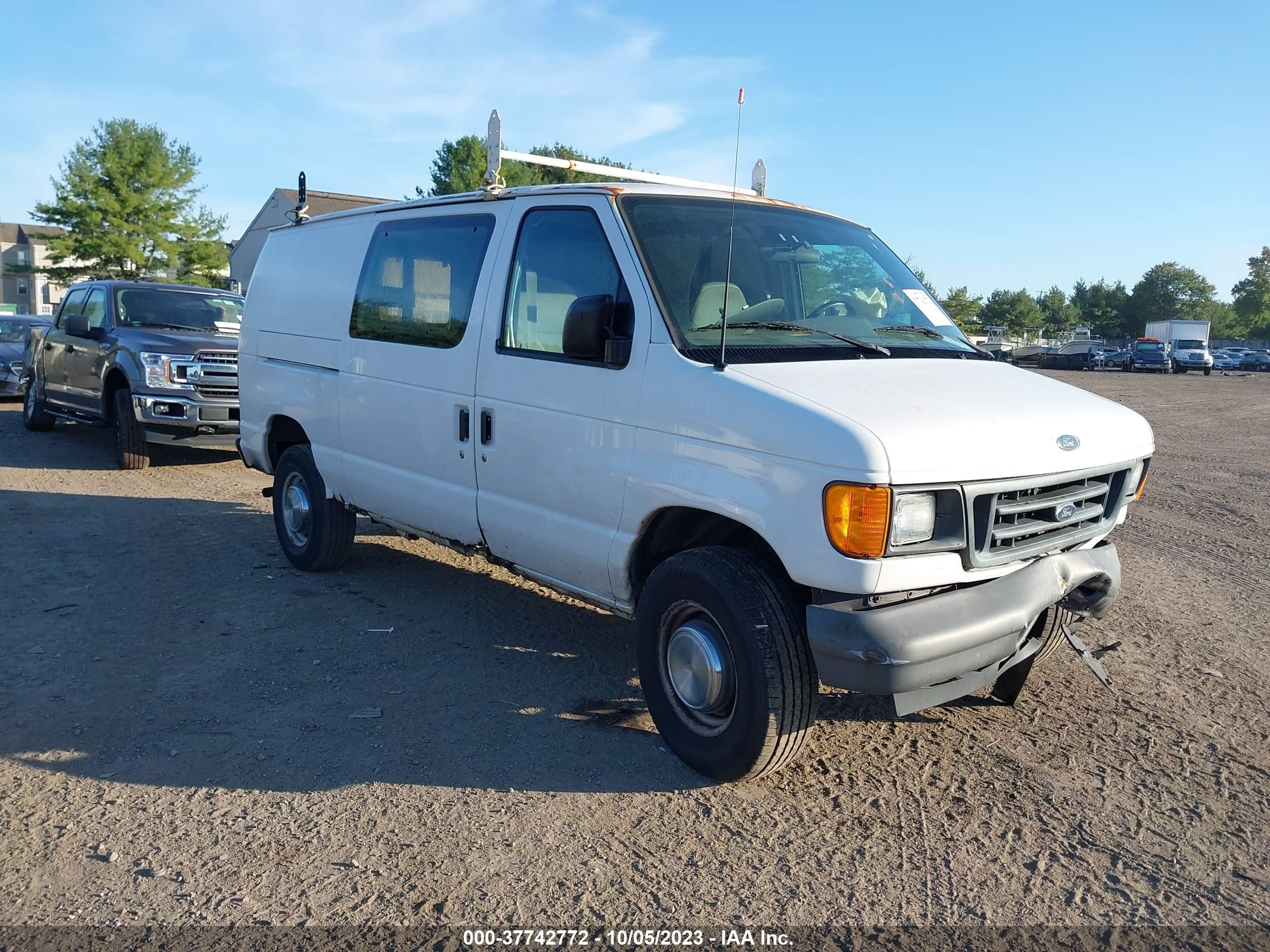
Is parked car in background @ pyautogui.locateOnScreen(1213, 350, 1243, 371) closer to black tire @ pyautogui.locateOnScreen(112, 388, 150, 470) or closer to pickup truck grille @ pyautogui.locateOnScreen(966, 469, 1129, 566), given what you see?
black tire @ pyautogui.locateOnScreen(112, 388, 150, 470)

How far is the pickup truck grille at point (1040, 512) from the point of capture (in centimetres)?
342

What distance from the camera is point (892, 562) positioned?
3.26m

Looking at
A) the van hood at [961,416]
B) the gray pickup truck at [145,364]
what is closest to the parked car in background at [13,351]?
the gray pickup truck at [145,364]

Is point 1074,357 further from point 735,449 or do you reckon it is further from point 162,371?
point 735,449

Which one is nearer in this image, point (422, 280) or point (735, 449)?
point (735, 449)

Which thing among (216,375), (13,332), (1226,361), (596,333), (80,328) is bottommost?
(1226,361)

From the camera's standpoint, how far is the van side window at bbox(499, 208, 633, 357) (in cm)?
428

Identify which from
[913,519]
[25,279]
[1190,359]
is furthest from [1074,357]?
[25,279]

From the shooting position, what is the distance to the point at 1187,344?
50.4m

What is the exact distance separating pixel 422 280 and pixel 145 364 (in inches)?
244

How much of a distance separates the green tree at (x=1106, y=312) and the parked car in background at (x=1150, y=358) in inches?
2177

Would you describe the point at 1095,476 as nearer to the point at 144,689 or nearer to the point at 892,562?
the point at 892,562

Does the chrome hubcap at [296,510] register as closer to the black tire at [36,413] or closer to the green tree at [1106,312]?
the black tire at [36,413]

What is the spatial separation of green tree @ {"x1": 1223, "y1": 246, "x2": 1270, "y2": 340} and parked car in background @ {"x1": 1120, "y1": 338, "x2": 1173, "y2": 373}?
60364 millimetres
